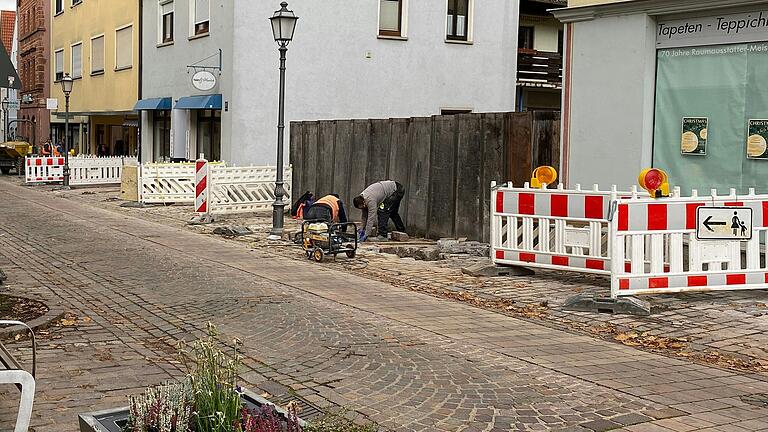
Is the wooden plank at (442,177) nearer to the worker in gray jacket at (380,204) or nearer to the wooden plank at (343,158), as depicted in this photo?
the worker in gray jacket at (380,204)

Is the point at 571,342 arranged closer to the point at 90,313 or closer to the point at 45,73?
the point at 90,313

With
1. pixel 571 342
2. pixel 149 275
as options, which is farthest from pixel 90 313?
pixel 571 342

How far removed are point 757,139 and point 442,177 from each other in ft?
19.5

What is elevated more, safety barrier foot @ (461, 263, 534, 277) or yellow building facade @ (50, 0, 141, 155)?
yellow building facade @ (50, 0, 141, 155)

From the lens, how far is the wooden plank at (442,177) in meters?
16.7

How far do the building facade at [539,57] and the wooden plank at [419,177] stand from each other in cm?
1687

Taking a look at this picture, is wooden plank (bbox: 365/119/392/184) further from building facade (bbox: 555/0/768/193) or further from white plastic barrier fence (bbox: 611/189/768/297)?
white plastic barrier fence (bbox: 611/189/768/297)

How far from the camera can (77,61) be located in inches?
1785

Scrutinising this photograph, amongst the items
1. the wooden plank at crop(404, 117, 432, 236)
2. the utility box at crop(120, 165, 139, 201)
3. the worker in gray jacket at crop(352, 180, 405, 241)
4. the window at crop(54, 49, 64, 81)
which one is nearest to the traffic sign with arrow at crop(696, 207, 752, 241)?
the worker in gray jacket at crop(352, 180, 405, 241)

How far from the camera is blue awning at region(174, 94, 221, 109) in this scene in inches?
1082

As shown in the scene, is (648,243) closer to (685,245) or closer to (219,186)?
(685,245)

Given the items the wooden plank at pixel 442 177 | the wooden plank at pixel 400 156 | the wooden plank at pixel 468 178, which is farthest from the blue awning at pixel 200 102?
the wooden plank at pixel 468 178

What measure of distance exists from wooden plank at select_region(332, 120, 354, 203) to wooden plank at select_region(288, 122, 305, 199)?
6.02ft

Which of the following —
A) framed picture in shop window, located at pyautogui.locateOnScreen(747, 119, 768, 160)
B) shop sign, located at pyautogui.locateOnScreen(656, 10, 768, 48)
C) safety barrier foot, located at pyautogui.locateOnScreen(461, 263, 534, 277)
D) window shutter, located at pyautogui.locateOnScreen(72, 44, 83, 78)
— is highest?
window shutter, located at pyautogui.locateOnScreen(72, 44, 83, 78)
